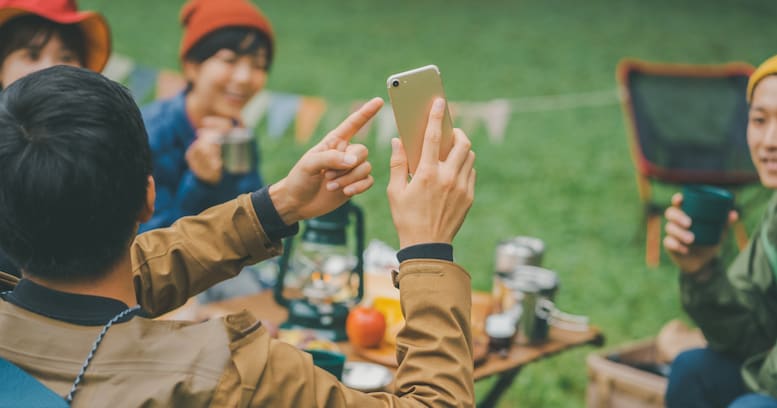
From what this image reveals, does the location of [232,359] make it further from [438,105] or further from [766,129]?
[766,129]

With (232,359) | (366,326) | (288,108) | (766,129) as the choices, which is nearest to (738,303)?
(766,129)

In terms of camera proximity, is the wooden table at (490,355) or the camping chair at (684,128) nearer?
the wooden table at (490,355)

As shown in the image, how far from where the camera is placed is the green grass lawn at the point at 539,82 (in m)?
5.46

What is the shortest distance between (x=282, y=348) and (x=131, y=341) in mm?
234

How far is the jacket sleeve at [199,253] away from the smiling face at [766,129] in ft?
5.27

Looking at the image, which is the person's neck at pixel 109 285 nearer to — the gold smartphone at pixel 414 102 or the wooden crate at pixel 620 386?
the gold smartphone at pixel 414 102

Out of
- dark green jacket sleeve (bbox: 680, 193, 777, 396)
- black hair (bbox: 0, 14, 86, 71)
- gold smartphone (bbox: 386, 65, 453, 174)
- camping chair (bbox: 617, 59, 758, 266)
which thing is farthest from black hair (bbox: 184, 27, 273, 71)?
camping chair (bbox: 617, 59, 758, 266)

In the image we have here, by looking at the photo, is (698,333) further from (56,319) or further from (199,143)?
(56,319)

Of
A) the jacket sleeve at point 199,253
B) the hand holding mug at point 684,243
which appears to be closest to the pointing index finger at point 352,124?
the jacket sleeve at point 199,253

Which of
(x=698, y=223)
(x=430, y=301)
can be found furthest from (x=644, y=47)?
(x=430, y=301)

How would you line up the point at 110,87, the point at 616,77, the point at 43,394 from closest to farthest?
the point at 43,394
the point at 110,87
the point at 616,77

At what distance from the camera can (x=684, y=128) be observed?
6.68 meters

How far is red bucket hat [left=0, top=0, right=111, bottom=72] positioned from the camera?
9.18 ft

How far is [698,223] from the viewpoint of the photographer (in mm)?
2457
